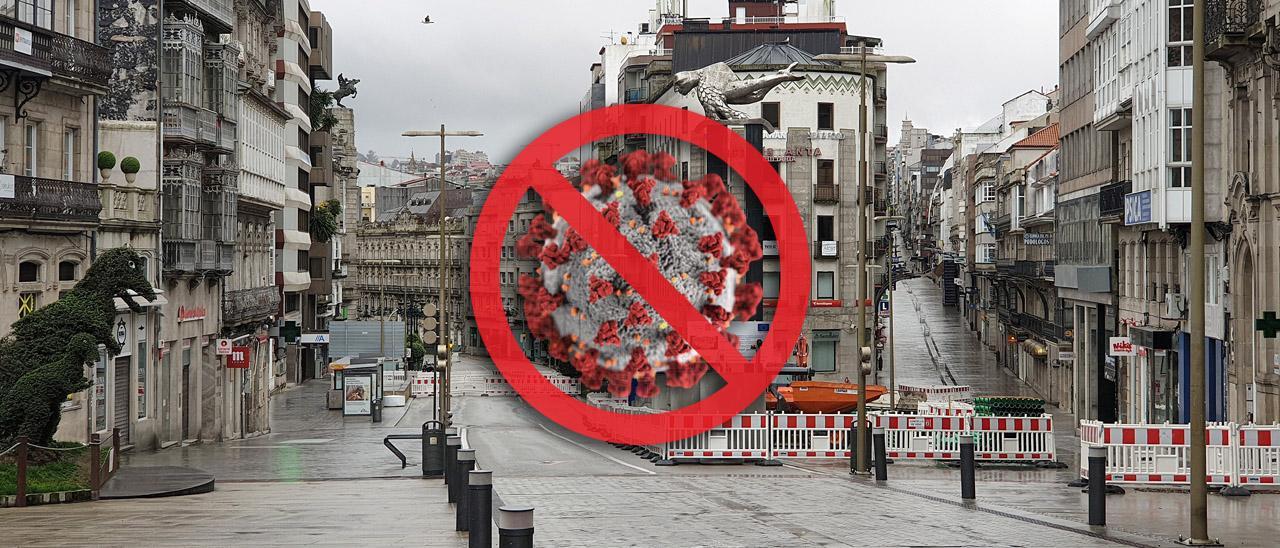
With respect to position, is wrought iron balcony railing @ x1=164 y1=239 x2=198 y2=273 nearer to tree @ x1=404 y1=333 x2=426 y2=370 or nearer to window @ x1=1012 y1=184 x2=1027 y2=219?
window @ x1=1012 y1=184 x2=1027 y2=219

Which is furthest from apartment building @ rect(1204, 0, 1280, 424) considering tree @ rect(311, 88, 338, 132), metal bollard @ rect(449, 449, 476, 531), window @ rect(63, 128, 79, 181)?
tree @ rect(311, 88, 338, 132)

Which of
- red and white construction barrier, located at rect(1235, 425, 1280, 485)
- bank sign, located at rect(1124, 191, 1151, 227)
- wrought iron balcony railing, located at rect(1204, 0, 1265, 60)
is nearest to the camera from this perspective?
red and white construction barrier, located at rect(1235, 425, 1280, 485)

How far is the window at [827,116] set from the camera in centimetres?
6844

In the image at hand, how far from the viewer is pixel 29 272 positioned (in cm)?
3047

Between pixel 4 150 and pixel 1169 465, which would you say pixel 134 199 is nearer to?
pixel 4 150

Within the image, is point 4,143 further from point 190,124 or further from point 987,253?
point 987,253

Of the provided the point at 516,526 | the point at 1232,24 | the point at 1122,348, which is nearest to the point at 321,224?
the point at 1122,348

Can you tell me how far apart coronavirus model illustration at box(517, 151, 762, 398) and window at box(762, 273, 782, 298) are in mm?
22724

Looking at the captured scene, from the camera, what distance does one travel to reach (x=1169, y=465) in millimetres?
24203

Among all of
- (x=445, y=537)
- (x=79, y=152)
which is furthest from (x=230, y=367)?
(x=445, y=537)

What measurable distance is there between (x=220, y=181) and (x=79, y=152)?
11.8 m

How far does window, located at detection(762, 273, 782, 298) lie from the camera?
2665 inches

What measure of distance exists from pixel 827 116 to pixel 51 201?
43142 millimetres

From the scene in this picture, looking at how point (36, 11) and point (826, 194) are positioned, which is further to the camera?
point (826, 194)
